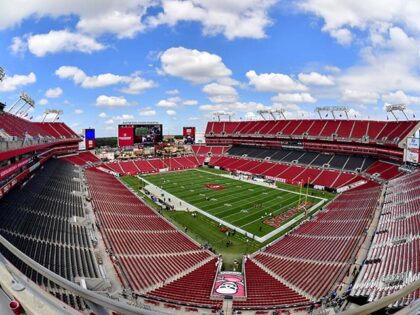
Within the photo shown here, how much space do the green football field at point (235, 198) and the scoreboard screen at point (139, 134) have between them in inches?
821

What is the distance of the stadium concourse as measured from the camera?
11602 mm

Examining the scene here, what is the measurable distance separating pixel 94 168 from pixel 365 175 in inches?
2079

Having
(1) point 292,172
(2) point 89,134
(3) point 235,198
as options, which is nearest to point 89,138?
(2) point 89,134

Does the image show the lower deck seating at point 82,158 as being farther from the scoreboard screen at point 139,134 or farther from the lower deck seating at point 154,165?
the scoreboard screen at point 139,134

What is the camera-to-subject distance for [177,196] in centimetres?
4634

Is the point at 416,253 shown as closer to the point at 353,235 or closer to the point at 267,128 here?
the point at 353,235

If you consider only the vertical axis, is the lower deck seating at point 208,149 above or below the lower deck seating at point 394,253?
above

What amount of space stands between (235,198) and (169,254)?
2177 cm

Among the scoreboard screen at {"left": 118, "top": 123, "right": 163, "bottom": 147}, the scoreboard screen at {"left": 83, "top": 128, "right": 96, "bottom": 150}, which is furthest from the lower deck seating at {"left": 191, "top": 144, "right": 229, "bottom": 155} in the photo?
the scoreboard screen at {"left": 83, "top": 128, "right": 96, "bottom": 150}

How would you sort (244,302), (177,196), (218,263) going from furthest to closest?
(177,196) → (218,263) → (244,302)

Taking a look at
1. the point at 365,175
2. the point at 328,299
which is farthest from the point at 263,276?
the point at 365,175

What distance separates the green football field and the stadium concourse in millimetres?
4749

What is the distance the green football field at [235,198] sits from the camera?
117ft

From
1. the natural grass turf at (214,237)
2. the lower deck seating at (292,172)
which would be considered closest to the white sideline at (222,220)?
the natural grass turf at (214,237)
